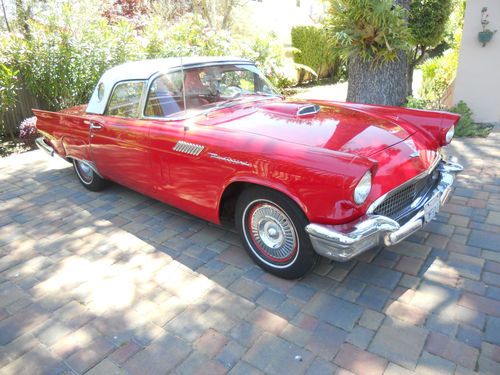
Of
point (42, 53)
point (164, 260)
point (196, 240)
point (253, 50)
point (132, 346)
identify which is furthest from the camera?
point (253, 50)

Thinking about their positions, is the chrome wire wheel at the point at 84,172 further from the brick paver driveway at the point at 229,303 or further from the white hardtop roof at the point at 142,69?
the brick paver driveway at the point at 229,303

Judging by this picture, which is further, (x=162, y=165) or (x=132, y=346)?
(x=162, y=165)

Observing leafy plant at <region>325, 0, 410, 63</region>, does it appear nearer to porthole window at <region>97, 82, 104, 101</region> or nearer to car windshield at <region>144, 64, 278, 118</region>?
car windshield at <region>144, 64, 278, 118</region>

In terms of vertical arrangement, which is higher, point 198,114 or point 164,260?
point 198,114

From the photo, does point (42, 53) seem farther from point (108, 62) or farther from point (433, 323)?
point (433, 323)

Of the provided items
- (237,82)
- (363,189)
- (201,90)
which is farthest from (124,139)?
(363,189)

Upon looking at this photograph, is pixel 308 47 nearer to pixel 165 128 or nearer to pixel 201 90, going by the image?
pixel 201 90

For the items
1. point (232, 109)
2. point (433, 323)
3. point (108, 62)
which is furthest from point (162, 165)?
point (108, 62)

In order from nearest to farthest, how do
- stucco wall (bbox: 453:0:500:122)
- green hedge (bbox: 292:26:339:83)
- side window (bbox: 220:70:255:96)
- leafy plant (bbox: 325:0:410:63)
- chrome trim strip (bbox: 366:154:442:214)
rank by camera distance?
chrome trim strip (bbox: 366:154:442:214) < side window (bbox: 220:70:255:96) < leafy plant (bbox: 325:0:410:63) < stucco wall (bbox: 453:0:500:122) < green hedge (bbox: 292:26:339:83)

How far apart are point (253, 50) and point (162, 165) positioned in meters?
7.39

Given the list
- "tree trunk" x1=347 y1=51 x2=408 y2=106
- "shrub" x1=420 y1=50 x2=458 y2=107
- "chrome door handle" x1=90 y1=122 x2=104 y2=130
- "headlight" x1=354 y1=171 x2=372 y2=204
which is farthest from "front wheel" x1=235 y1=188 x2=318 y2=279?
"shrub" x1=420 y1=50 x2=458 y2=107

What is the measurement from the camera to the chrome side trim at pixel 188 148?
2.98 m

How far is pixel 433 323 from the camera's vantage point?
91.3 inches

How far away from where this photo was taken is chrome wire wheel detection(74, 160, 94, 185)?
4661 millimetres
